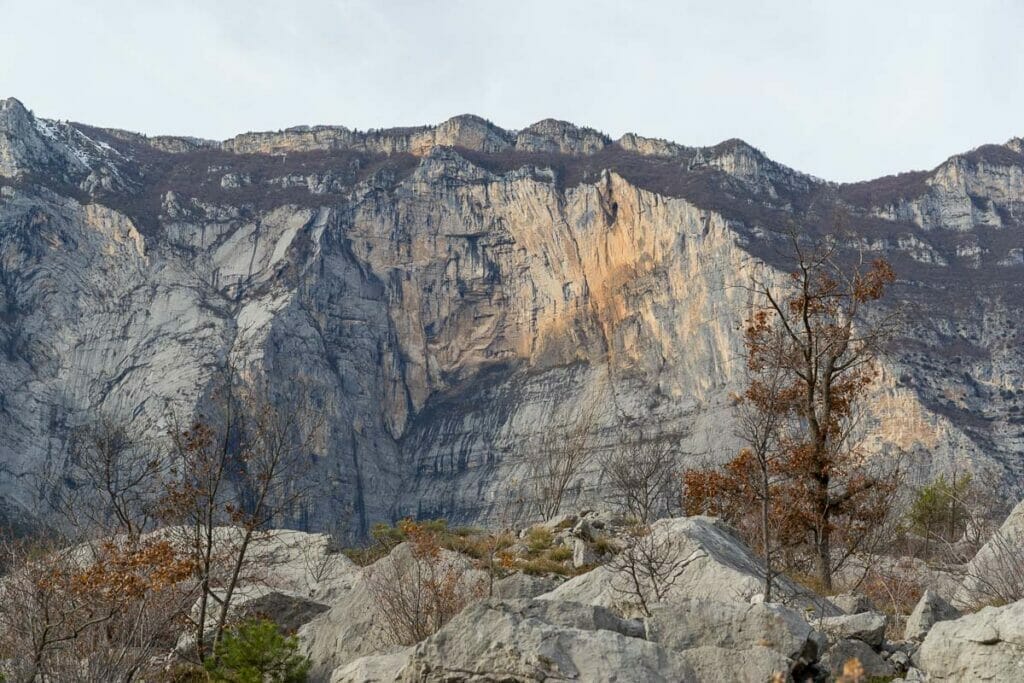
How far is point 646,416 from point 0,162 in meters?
67.1

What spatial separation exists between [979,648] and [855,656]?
1.29 metres

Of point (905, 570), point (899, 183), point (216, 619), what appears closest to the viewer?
point (216, 619)

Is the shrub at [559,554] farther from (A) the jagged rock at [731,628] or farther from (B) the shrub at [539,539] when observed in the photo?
(A) the jagged rock at [731,628]

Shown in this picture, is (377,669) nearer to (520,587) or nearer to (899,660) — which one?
(520,587)

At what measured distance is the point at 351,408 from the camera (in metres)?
89.9

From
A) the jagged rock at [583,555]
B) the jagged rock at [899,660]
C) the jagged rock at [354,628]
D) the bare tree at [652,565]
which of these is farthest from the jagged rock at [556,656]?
the jagged rock at [583,555]

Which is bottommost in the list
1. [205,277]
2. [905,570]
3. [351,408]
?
[905,570]

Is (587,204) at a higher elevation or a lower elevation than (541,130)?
lower

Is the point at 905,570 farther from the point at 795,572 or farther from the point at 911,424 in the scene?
the point at 911,424

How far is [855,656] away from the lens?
9250 mm

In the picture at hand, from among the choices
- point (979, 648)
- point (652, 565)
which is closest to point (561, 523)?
point (652, 565)

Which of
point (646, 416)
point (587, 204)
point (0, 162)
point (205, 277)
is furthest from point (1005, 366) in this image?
point (0, 162)

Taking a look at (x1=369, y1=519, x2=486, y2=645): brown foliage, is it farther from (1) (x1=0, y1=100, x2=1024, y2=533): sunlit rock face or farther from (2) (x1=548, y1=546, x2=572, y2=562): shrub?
(1) (x1=0, y1=100, x2=1024, y2=533): sunlit rock face

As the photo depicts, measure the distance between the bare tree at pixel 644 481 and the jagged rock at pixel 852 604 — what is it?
41.9 ft
